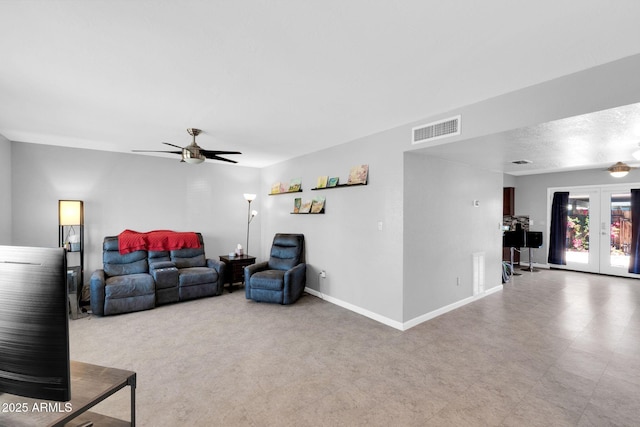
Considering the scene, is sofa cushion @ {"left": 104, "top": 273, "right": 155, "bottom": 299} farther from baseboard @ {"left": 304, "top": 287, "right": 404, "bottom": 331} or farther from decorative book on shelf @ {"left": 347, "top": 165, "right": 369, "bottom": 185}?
decorative book on shelf @ {"left": 347, "top": 165, "right": 369, "bottom": 185}

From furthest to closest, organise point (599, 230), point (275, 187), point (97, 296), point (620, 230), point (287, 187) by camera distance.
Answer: point (599, 230) < point (620, 230) < point (275, 187) < point (287, 187) < point (97, 296)

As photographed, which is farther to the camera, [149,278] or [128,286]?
[149,278]

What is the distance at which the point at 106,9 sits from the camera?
5.18 feet

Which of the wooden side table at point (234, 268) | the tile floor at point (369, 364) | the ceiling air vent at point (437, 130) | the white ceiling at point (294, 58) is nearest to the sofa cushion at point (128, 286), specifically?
the tile floor at point (369, 364)

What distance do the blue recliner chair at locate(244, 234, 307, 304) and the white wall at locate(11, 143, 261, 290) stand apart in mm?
1577

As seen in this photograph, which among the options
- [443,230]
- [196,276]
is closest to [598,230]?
[443,230]

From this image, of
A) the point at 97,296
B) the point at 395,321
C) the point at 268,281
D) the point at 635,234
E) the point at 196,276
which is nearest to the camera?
the point at 395,321

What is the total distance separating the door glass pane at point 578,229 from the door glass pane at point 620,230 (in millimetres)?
439

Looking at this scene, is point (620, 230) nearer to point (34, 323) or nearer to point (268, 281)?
point (268, 281)

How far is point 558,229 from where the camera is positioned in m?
7.25

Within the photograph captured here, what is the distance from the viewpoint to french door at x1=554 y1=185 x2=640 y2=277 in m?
6.34

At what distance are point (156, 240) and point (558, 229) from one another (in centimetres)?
912

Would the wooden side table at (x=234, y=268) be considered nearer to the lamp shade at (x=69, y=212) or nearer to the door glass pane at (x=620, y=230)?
the lamp shade at (x=69, y=212)

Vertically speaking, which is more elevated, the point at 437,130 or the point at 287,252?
the point at 437,130
